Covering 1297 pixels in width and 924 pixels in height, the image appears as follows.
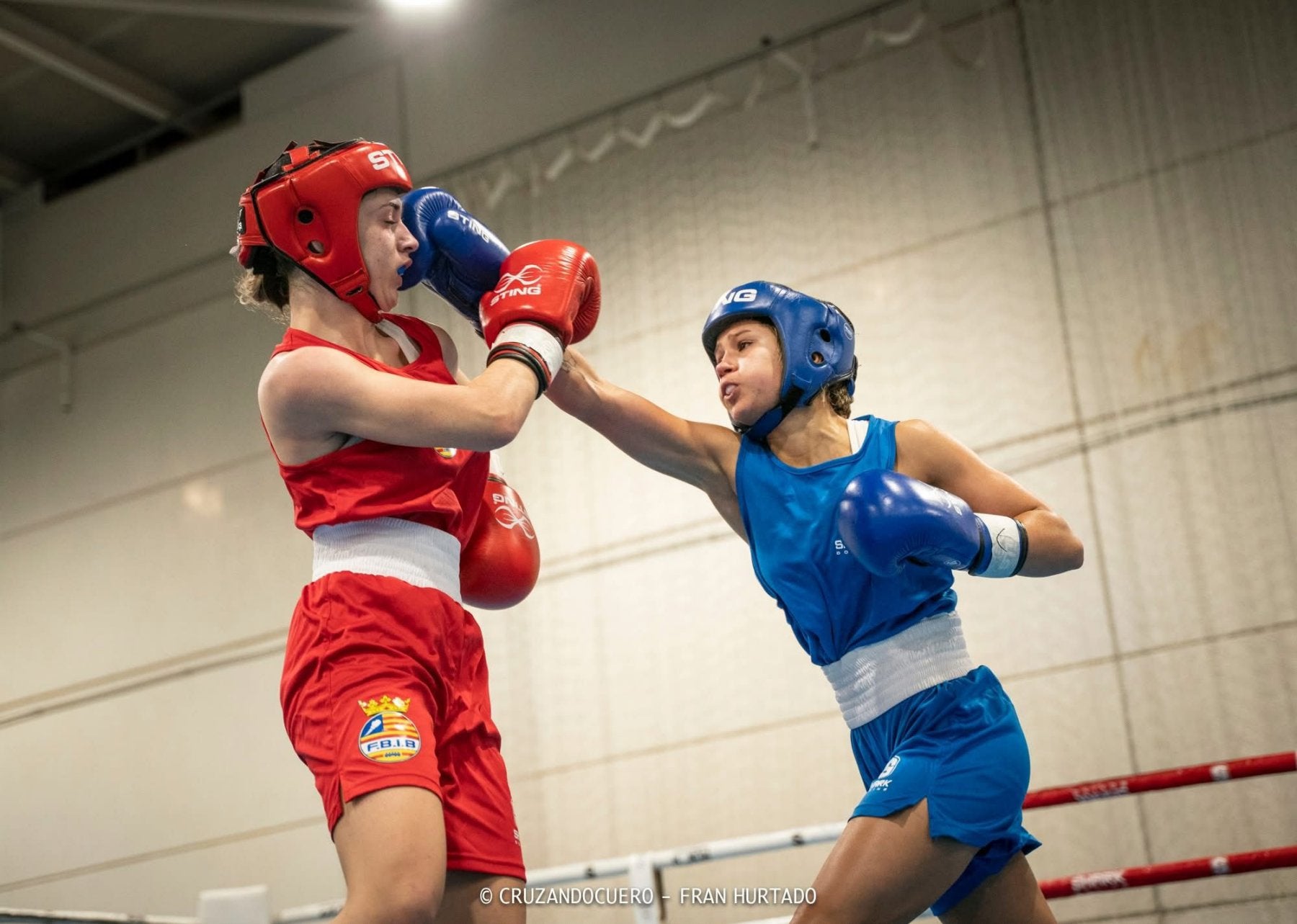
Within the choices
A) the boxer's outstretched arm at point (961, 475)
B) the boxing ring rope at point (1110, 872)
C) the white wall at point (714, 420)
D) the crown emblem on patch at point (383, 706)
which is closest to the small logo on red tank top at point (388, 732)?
the crown emblem on patch at point (383, 706)

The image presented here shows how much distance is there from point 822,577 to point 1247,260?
3420mm

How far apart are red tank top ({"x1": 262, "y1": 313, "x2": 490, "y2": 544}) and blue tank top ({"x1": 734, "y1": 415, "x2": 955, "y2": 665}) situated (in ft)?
2.16

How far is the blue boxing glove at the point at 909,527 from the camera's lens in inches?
87.0

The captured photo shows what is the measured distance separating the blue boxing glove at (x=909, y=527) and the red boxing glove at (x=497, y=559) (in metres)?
0.59

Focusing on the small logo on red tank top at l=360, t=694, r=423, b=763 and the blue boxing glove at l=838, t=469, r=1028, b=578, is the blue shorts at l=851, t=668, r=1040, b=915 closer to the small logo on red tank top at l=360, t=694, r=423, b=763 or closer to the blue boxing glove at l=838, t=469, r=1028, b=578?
the blue boxing glove at l=838, t=469, r=1028, b=578

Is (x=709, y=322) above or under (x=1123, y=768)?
above

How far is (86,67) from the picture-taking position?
24.5ft

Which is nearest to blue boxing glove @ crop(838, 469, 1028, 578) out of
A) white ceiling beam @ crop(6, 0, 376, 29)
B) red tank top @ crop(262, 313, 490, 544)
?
red tank top @ crop(262, 313, 490, 544)

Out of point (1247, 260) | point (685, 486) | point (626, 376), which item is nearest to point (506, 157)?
point (626, 376)

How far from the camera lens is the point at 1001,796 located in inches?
88.4

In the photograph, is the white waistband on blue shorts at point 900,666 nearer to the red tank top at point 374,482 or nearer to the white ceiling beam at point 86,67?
the red tank top at point 374,482

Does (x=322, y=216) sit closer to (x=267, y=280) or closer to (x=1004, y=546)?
(x=267, y=280)

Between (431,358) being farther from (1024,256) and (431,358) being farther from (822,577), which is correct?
Answer: (1024,256)

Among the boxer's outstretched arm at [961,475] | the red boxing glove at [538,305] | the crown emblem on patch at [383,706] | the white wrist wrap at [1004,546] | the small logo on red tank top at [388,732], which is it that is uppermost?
the red boxing glove at [538,305]
